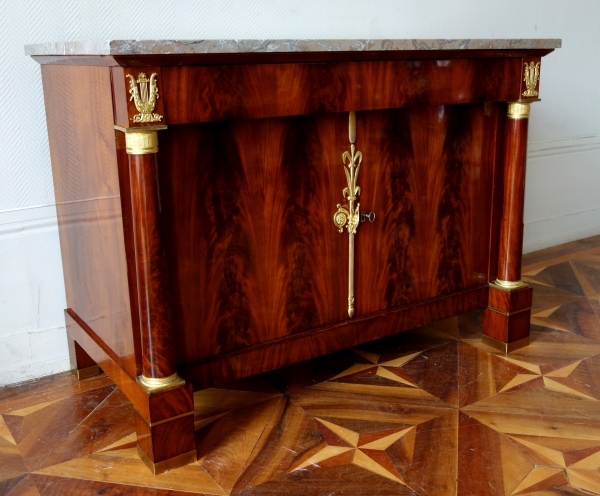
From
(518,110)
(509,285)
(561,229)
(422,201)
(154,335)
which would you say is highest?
(518,110)

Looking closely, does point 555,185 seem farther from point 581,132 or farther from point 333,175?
point 333,175

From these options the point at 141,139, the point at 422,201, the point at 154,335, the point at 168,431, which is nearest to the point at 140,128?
the point at 141,139

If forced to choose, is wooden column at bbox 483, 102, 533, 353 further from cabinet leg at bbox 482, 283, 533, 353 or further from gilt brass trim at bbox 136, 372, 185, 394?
gilt brass trim at bbox 136, 372, 185, 394

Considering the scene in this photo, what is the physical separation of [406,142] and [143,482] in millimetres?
963

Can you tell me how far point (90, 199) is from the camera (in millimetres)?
1531

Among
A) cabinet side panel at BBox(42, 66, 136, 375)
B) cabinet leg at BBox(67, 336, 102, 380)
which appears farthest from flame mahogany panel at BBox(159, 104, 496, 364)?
cabinet leg at BBox(67, 336, 102, 380)

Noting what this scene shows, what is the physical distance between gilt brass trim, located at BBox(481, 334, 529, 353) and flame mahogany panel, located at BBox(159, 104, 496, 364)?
0.20 meters

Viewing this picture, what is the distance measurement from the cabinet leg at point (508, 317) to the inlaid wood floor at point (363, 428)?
0.04 meters

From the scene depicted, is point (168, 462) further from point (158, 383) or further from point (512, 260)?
point (512, 260)

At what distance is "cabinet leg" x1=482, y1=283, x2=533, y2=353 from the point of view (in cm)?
195

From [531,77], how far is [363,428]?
3.23 ft

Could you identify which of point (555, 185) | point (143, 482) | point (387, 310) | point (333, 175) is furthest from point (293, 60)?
point (555, 185)

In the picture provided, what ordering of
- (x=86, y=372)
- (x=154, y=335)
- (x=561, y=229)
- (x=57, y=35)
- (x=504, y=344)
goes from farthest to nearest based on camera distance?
1. (x=561, y=229)
2. (x=504, y=344)
3. (x=86, y=372)
4. (x=57, y=35)
5. (x=154, y=335)

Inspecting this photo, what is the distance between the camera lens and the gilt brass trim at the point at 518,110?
6.00ft
